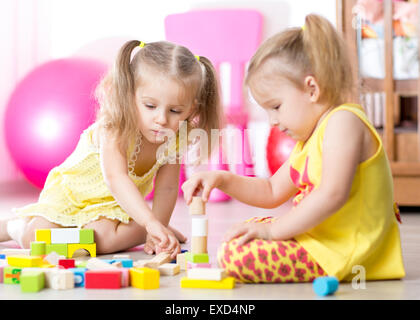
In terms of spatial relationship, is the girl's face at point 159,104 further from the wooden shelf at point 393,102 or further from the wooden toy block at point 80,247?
the wooden shelf at point 393,102

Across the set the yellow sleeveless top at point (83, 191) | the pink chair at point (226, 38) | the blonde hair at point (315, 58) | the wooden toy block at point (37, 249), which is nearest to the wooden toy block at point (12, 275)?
the wooden toy block at point (37, 249)

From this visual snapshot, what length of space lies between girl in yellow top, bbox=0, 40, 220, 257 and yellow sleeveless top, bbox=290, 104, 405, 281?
1.14ft

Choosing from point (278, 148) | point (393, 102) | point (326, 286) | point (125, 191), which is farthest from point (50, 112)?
point (326, 286)

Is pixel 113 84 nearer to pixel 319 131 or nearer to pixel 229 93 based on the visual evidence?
pixel 319 131

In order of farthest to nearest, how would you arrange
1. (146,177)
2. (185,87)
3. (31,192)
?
Answer: (31,192), (146,177), (185,87)

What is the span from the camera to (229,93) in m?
2.90

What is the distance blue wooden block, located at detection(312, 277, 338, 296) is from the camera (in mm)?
918

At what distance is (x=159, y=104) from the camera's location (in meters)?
1.32

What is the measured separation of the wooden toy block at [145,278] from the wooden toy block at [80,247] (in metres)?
0.34

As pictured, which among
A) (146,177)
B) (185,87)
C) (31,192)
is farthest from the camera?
(31,192)

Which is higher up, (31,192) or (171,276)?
(171,276)

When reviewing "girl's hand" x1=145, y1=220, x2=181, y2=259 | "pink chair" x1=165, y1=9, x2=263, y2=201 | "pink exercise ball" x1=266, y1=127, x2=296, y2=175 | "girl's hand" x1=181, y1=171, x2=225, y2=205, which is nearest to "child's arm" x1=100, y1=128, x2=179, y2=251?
"girl's hand" x1=145, y1=220, x2=181, y2=259
